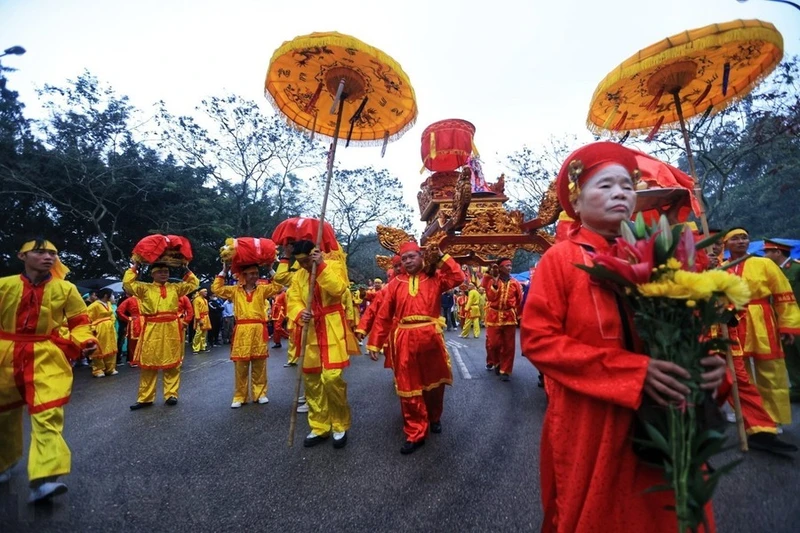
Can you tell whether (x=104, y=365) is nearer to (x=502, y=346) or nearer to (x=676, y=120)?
(x=502, y=346)

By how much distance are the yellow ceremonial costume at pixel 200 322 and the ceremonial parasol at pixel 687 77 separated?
1213 cm

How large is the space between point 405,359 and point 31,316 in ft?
10.5

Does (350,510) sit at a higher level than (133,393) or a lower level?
higher

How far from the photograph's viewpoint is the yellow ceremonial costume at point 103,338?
29.7 ft

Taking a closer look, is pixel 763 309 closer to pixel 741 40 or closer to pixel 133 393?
pixel 741 40

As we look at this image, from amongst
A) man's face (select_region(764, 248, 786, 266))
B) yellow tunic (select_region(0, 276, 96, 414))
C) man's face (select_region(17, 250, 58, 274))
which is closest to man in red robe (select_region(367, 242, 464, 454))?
yellow tunic (select_region(0, 276, 96, 414))

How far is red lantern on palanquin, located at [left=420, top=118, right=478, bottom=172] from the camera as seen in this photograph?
9.76m

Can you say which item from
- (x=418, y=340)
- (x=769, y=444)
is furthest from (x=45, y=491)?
(x=769, y=444)

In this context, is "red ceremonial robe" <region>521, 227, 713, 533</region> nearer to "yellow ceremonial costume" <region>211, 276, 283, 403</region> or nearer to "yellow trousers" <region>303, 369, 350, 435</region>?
"yellow trousers" <region>303, 369, 350, 435</region>

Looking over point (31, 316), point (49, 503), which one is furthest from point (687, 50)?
point (49, 503)

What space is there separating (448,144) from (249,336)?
6.53m

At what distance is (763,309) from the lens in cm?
395

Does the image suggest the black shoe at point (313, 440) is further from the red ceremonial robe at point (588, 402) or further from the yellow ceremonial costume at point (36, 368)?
the red ceremonial robe at point (588, 402)

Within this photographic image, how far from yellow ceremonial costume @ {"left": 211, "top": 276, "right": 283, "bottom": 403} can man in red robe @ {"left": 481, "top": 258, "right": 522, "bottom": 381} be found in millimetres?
3814
